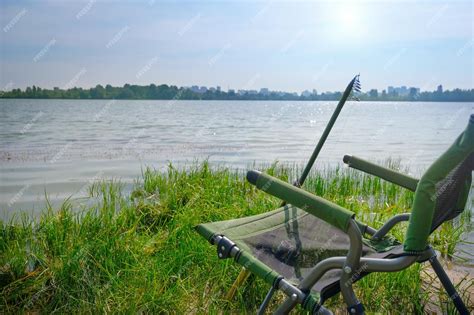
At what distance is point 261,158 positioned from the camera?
10.2m

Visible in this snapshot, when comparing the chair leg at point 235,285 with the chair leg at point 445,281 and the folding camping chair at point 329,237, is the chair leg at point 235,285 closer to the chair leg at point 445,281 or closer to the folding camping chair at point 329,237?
the folding camping chair at point 329,237

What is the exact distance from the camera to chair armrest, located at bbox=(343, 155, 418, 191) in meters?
2.20

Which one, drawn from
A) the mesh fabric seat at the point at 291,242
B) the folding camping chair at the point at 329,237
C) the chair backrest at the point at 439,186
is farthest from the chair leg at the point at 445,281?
the chair backrest at the point at 439,186

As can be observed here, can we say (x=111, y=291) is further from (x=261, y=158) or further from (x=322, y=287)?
(x=261, y=158)

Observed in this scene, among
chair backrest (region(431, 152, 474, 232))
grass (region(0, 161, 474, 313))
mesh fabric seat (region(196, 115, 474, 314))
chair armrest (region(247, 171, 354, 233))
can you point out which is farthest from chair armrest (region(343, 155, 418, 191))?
chair armrest (region(247, 171, 354, 233))

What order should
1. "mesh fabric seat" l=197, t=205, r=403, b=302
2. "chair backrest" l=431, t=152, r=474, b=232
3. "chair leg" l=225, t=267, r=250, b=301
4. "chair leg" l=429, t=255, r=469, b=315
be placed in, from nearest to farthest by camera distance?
"chair backrest" l=431, t=152, r=474, b=232 → "mesh fabric seat" l=197, t=205, r=403, b=302 → "chair leg" l=429, t=255, r=469, b=315 → "chair leg" l=225, t=267, r=250, b=301

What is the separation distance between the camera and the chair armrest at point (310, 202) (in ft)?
4.85

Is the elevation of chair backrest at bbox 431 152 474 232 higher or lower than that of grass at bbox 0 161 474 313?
higher

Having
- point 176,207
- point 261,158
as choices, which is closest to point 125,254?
point 176,207

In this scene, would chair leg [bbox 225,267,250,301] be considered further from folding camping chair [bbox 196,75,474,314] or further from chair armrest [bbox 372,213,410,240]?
chair armrest [bbox 372,213,410,240]

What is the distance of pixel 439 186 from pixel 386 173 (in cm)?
77

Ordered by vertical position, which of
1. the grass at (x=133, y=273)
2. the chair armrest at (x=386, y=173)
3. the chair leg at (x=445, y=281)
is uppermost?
the chair armrest at (x=386, y=173)

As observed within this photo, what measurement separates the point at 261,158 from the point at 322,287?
8464 millimetres

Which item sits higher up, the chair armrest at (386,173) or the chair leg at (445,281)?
the chair armrest at (386,173)
